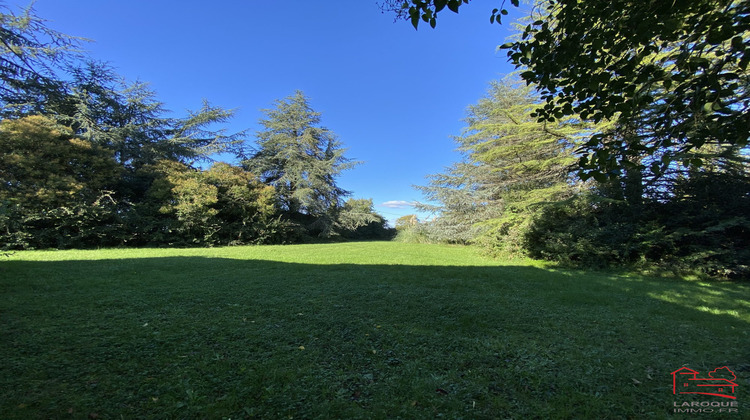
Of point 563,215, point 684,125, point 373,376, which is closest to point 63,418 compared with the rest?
point 373,376

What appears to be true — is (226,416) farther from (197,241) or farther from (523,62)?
(197,241)

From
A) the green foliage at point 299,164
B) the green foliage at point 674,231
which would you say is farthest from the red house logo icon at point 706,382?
the green foliage at point 299,164

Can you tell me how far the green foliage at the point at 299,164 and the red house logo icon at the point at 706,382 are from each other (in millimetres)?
17983

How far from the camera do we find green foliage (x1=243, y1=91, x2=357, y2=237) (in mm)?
19156

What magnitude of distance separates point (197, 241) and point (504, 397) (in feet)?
46.2

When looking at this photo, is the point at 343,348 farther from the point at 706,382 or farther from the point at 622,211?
the point at 622,211

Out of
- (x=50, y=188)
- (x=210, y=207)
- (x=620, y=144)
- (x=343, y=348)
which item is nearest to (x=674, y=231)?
(x=620, y=144)

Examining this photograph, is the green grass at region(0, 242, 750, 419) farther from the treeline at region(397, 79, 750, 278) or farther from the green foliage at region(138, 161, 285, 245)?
the green foliage at region(138, 161, 285, 245)

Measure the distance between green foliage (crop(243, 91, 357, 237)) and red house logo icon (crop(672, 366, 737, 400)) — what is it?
59.0 ft

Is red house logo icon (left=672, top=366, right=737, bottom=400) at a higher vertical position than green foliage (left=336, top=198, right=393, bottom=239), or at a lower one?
lower

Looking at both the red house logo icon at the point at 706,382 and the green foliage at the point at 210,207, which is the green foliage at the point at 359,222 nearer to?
the green foliage at the point at 210,207

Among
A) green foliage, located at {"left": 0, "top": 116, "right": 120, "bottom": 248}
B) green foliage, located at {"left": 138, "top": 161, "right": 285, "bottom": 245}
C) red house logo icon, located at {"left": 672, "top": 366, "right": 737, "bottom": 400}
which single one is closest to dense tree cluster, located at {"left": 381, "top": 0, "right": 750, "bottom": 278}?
red house logo icon, located at {"left": 672, "top": 366, "right": 737, "bottom": 400}

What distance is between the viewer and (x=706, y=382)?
7.77 feet

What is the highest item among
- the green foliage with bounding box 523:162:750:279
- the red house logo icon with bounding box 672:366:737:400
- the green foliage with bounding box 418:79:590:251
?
the green foliage with bounding box 418:79:590:251
